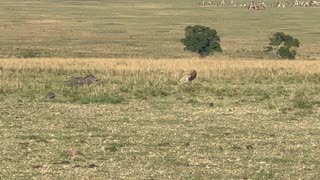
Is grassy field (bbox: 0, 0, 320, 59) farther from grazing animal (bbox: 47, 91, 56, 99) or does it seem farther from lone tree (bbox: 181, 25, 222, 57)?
grazing animal (bbox: 47, 91, 56, 99)

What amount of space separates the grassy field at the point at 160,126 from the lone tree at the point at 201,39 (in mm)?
23377

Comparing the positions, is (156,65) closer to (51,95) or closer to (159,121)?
(51,95)

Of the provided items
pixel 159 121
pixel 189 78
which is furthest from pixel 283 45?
pixel 159 121

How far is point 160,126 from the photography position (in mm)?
20188

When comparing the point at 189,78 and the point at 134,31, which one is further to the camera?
the point at 134,31

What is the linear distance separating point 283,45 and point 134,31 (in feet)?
158

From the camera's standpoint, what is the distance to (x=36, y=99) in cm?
2641

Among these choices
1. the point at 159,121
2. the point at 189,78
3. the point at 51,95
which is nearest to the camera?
the point at 159,121

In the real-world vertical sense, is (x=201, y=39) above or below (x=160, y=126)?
below

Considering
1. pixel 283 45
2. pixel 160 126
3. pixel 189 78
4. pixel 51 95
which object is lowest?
pixel 283 45

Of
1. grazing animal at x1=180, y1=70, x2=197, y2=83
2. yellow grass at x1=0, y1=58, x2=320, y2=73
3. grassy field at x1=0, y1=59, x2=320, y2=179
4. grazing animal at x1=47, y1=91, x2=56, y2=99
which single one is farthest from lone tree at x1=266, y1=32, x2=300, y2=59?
grazing animal at x1=47, y1=91, x2=56, y2=99

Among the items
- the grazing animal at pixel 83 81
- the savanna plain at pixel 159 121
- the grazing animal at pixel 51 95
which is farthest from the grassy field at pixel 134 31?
the grazing animal at pixel 51 95

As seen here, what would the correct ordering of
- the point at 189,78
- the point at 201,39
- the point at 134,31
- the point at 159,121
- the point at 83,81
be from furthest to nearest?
the point at 134,31, the point at 201,39, the point at 189,78, the point at 83,81, the point at 159,121

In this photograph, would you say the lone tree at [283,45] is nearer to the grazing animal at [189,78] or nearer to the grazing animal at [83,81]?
the grazing animal at [189,78]
